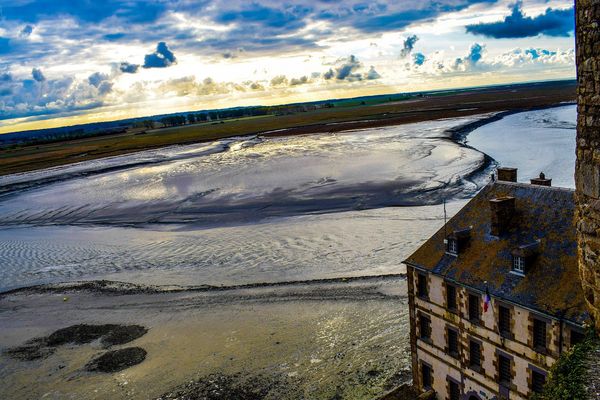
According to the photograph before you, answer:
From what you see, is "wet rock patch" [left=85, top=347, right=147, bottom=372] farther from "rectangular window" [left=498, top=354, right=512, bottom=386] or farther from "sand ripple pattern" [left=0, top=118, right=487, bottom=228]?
"sand ripple pattern" [left=0, top=118, right=487, bottom=228]

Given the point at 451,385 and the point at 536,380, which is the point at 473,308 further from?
the point at 451,385

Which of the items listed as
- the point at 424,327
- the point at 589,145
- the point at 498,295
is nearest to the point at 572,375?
the point at 589,145

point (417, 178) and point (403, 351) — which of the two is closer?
point (403, 351)

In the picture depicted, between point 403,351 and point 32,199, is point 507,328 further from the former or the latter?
point 32,199

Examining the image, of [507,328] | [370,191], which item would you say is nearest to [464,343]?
[507,328]

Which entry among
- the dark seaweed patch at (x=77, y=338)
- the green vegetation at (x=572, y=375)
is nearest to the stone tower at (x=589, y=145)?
the green vegetation at (x=572, y=375)
